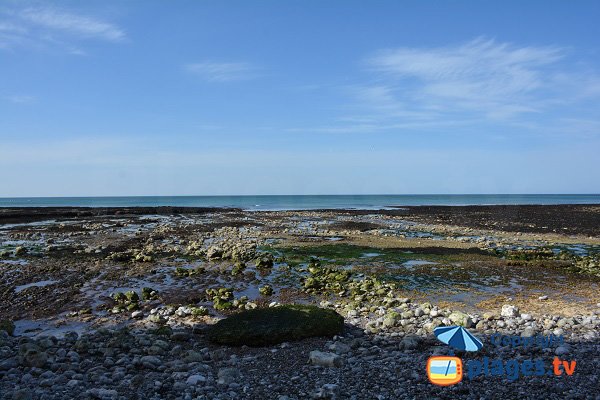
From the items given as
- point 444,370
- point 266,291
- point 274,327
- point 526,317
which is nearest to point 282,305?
point 274,327

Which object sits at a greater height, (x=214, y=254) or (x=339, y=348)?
(x=339, y=348)

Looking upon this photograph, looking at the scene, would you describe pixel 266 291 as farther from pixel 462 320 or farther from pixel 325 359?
pixel 325 359

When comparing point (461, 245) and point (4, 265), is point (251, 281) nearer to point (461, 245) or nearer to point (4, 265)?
point (4, 265)

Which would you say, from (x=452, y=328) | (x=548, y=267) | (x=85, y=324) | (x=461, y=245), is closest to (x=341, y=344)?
(x=452, y=328)

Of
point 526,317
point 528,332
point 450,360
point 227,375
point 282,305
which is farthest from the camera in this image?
point 282,305

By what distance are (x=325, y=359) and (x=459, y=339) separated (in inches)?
113

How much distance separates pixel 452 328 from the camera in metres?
8.88

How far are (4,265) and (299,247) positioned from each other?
17077 mm

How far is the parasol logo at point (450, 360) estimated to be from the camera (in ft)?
23.5

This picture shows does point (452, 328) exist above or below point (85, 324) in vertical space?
above

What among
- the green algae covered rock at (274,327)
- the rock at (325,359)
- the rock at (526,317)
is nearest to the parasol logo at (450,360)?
the rock at (325,359)

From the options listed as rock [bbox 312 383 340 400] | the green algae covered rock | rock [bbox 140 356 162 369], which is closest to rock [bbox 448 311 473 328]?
the green algae covered rock

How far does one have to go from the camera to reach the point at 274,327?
32.4 feet

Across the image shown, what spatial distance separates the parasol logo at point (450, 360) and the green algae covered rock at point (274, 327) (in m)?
2.67
